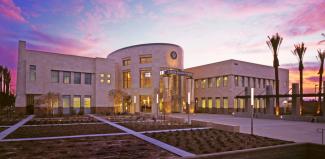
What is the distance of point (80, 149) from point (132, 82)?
42.7m

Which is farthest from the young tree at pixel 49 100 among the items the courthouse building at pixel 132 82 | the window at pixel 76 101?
the window at pixel 76 101

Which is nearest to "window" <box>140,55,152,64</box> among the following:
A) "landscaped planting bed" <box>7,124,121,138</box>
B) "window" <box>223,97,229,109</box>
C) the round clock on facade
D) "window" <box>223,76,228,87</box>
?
the round clock on facade

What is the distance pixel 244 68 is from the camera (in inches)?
2249

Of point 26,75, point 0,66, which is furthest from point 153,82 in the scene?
point 0,66

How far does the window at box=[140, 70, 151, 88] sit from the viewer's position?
179 feet

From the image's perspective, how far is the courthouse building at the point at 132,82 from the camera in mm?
44000

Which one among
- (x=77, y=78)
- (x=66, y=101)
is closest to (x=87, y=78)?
(x=77, y=78)

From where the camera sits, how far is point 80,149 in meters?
12.7

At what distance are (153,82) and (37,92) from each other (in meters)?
21.5

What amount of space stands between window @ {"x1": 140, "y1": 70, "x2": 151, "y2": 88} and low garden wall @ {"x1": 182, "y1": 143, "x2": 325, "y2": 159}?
44.0 metres

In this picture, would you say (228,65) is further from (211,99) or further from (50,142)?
(50,142)

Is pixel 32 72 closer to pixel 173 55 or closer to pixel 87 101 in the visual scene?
pixel 87 101

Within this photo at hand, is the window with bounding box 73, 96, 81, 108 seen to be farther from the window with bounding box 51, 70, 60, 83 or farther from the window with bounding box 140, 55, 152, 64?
the window with bounding box 140, 55, 152, 64

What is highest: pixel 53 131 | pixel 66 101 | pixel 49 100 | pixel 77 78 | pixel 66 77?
pixel 66 77
